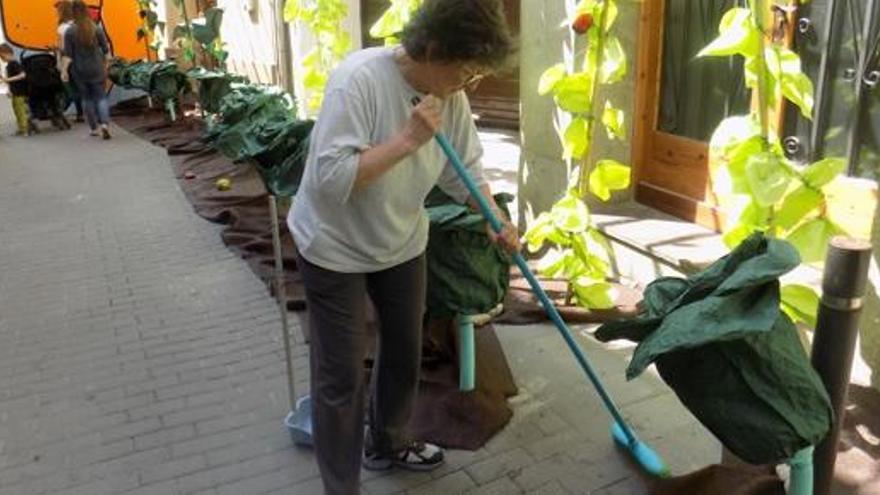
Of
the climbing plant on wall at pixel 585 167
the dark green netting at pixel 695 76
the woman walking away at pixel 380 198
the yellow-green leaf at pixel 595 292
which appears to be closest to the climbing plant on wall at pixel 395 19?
the climbing plant on wall at pixel 585 167

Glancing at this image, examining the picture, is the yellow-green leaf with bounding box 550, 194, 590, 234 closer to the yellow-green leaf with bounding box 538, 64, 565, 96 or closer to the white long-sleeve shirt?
the yellow-green leaf with bounding box 538, 64, 565, 96

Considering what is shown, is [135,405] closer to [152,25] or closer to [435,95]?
[435,95]

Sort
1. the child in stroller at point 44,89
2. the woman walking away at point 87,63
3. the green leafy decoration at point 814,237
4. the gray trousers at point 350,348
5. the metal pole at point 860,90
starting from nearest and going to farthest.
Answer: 1. the gray trousers at point 350,348
2. the green leafy decoration at point 814,237
3. the metal pole at point 860,90
4. the woman walking away at point 87,63
5. the child in stroller at point 44,89

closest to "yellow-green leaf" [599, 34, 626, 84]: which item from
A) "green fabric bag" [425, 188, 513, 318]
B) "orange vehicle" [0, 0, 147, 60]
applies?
"green fabric bag" [425, 188, 513, 318]

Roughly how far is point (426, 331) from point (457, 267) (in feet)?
1.88

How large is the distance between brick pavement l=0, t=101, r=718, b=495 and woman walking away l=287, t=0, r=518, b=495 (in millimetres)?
513

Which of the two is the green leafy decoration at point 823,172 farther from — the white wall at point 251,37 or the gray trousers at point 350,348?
the white wall at point 251,37

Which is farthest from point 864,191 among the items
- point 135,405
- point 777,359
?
point 135,405

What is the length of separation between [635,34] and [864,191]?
1.63 metres

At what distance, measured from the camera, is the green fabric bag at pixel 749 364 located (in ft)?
6.12

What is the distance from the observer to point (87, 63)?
36.7ft

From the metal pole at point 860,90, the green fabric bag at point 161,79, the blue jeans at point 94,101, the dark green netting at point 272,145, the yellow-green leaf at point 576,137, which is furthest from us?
the green fabric bag at point 161,79

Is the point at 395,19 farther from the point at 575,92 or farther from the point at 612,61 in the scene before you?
the point at 612,61

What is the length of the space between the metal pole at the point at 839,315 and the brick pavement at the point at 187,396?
1.02m
